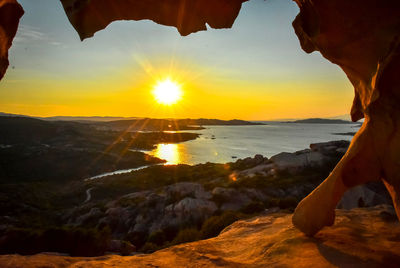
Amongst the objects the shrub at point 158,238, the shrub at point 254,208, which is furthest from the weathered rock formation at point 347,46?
the shrub at point 158,238

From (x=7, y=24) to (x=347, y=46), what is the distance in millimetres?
10008

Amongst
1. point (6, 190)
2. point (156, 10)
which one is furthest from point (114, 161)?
point (156, 10)

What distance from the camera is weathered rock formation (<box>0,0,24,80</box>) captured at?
20.7 ft

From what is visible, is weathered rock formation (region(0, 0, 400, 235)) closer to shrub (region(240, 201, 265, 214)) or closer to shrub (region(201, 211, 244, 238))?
shrub (region(201, 211, 244, 238))

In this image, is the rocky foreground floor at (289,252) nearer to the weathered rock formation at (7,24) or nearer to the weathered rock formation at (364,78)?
the weathered rock formation at (364,78)

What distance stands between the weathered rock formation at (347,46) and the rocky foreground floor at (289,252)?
75 cm

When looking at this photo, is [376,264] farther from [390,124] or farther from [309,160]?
[309,160]

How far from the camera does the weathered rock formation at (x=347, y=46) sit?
5.65 m

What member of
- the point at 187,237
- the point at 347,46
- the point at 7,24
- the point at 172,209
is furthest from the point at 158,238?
the point at 347,46

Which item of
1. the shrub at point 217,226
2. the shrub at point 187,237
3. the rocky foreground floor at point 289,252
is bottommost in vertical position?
the shrub at point 187,237

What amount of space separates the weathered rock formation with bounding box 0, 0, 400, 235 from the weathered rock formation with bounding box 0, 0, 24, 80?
0.03m

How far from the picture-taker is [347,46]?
6633 millimetres

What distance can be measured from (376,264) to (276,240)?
106 inches

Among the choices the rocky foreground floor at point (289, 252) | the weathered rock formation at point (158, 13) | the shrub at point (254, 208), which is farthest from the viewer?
the shrub at point (254, 208)
